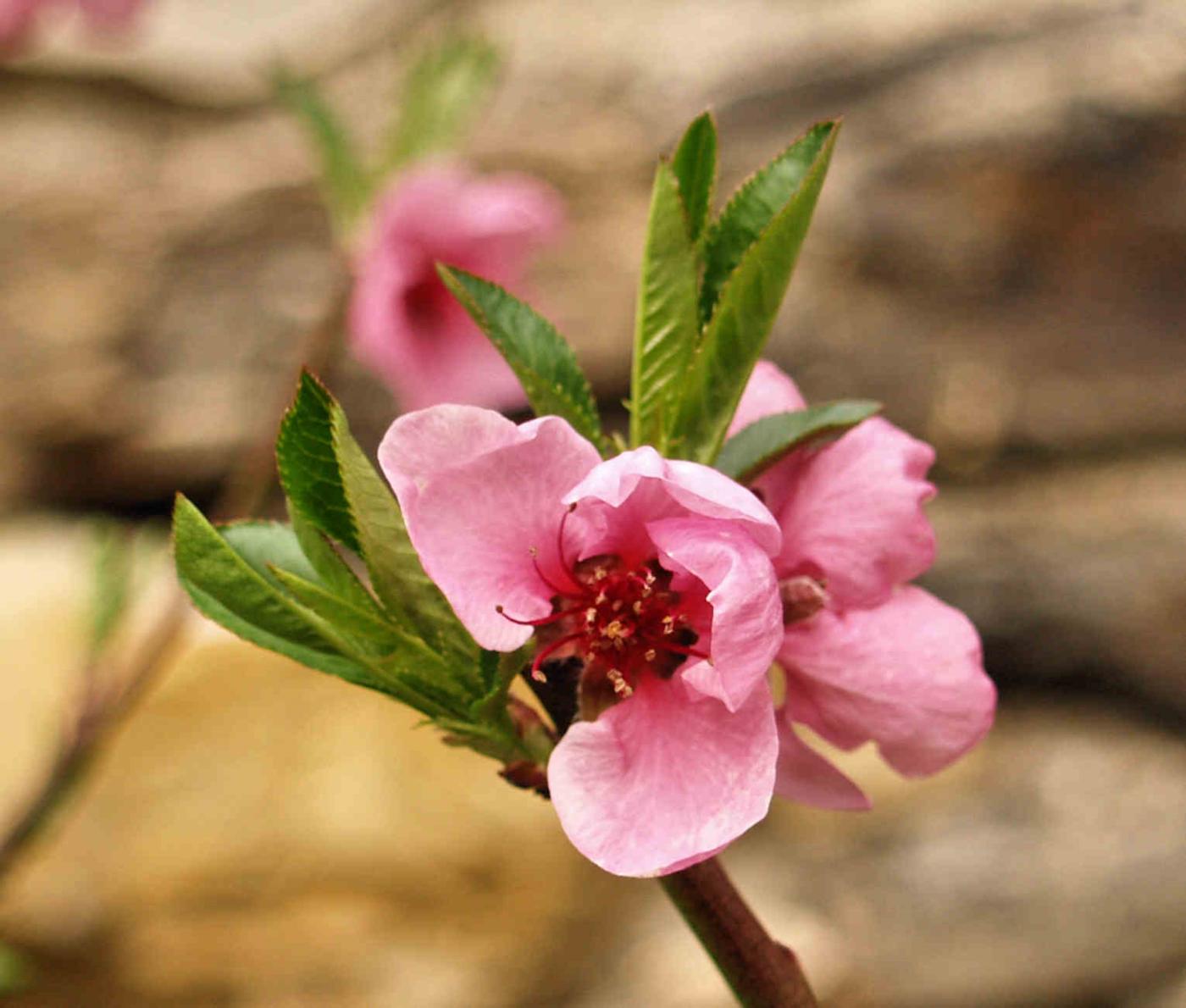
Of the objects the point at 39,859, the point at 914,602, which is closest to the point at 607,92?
the point at 39,859

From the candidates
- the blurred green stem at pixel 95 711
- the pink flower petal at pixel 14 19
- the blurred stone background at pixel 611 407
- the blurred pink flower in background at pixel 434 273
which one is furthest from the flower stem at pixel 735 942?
the blurred stone background at pixel 611 407

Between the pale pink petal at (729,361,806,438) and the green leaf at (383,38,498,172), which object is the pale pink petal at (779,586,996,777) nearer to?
the pale pink petal at (729,361,806,438)

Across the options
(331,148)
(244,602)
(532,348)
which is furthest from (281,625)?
(331,148)

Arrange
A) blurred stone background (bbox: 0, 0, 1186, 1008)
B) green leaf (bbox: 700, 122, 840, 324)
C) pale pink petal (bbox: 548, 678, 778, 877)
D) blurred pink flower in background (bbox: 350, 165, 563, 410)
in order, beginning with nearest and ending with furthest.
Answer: pale pink petal (bbox: 548, 678, 778, 877)
green leaf (bbox: 700, 122, 840, 324)
blurred pink flower in background (bbox: 350, 165, 563, 410)
blurred stone background (bbox: 0, 0, 1186, 1008)

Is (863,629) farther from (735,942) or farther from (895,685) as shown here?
(735,942)

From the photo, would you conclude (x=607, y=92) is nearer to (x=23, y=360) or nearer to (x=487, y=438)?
(x=23, y=360)

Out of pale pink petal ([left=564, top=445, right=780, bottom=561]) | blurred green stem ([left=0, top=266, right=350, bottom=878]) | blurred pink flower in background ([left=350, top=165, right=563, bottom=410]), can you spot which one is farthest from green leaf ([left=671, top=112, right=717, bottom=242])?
blurred pink flower in background ([left=350, top=165, right=563, bottom=410])
